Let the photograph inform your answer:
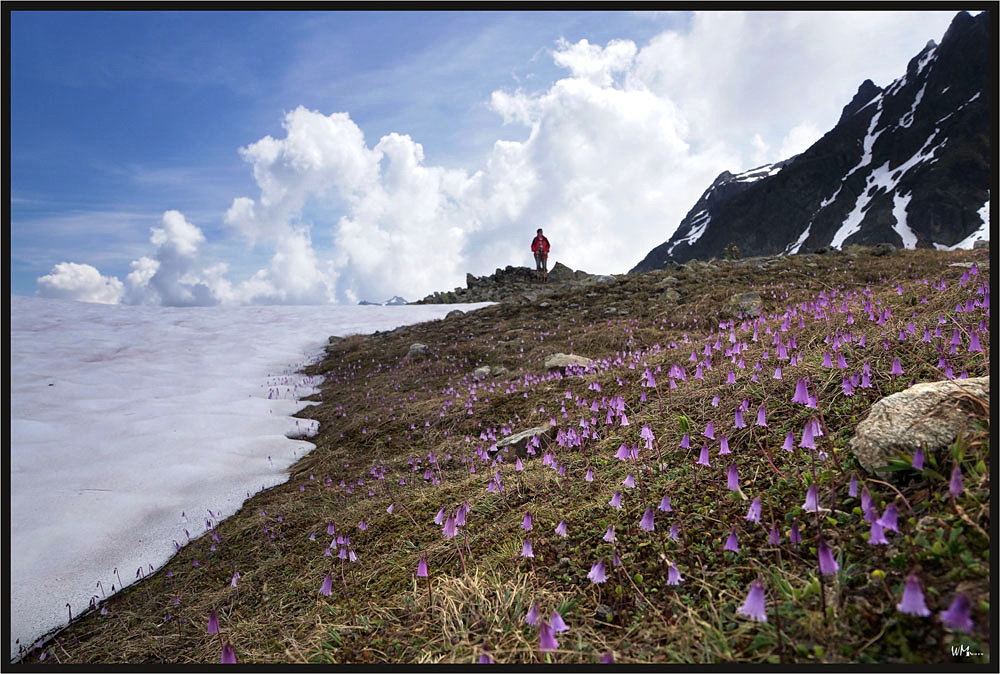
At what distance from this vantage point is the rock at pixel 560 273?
1141 inches

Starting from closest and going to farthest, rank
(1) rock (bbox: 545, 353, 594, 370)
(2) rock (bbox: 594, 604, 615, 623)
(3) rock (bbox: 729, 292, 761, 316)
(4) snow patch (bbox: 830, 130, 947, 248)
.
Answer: (2) rock (bbox: 594, 604, 615, 623)
(1) rock (bbox: 545, 353, 594, 370)
(3) rock (bbox: 729, 292, 761, 316)
(4) snow patch (bbox: 830, 130, 947, 248)

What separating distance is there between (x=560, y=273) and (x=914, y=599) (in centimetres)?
2905

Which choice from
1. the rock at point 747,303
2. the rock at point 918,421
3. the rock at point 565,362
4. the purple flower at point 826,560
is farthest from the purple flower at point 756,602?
the rock at point 747,303

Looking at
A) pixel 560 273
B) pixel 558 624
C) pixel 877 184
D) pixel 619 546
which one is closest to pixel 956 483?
pixel 619 546

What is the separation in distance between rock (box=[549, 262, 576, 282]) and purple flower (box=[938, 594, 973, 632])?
27.7 meters

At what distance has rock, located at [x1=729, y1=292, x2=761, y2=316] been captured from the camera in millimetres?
9320

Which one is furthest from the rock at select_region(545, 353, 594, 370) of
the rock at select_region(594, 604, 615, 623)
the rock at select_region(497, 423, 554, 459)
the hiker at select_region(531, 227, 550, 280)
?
the hiker at select_region(531, 227, 550, 280)

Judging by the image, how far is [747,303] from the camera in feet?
31.6

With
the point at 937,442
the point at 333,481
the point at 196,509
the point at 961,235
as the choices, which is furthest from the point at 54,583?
the point at 961,235

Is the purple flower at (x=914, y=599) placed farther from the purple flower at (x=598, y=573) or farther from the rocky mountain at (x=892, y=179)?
the rocky mountain at (x=892, y=179)

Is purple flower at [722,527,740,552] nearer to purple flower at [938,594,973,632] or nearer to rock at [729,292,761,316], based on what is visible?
purple flower at [938,594,973,632]

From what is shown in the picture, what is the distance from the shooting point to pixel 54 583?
3717mm

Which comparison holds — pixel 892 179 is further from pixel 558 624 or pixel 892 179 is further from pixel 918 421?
pixel 558 624

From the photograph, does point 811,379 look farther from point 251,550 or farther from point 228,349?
point 228,349
